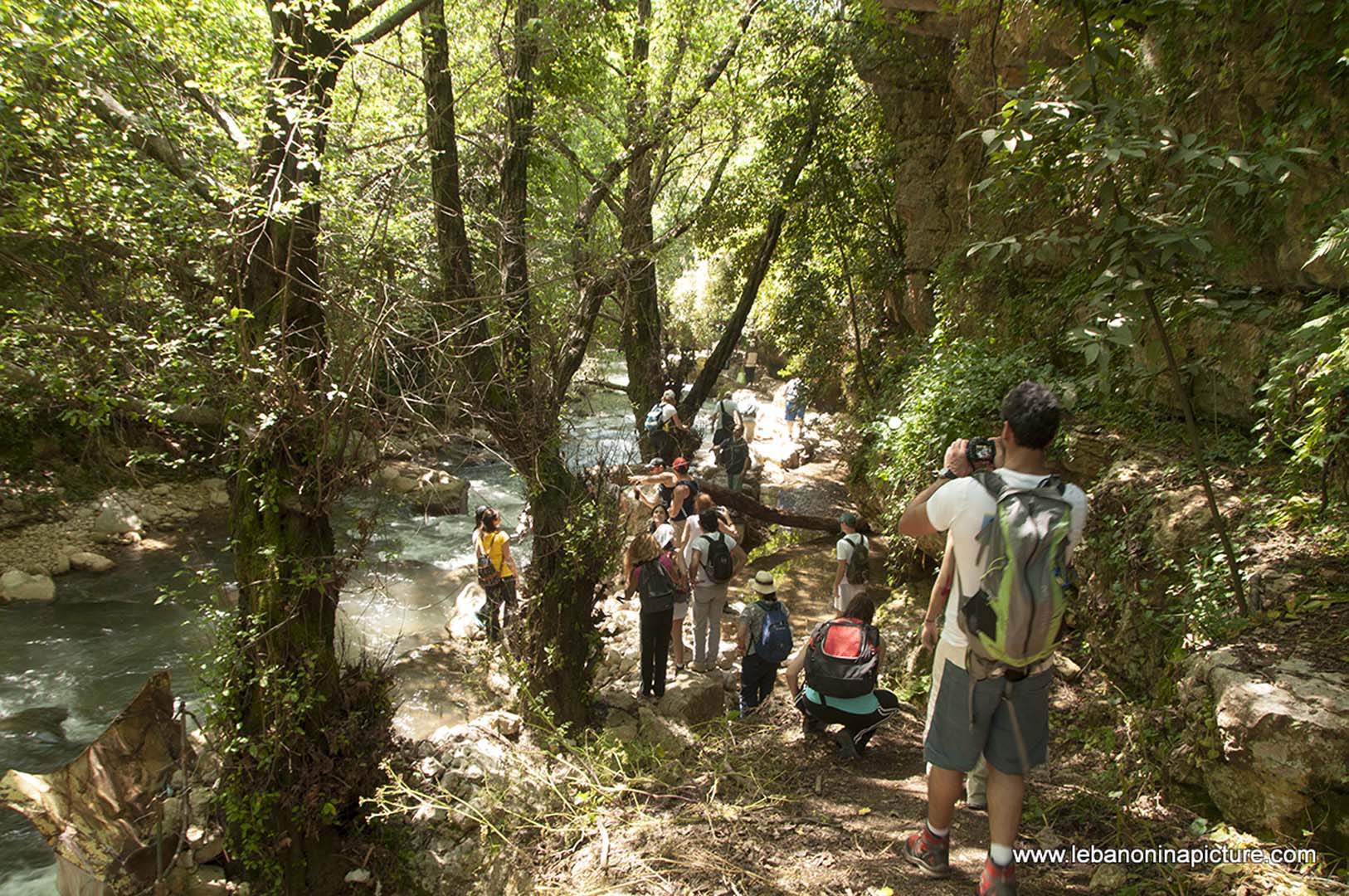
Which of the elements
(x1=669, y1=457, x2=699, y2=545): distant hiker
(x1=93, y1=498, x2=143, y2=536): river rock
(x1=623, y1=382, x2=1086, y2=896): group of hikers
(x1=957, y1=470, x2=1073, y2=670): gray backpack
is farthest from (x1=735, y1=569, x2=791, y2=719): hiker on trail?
(x1=93, y1=498, x2=143, y2=536): river rock

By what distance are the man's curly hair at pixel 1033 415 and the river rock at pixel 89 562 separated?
38.2ft

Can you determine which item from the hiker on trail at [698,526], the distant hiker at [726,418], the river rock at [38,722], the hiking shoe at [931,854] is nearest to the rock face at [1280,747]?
the hiking shoe at [931,854]

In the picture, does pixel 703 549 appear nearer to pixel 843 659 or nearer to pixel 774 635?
pixel 774 635

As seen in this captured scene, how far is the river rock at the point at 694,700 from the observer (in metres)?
6.01

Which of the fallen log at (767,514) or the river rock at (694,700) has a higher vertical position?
the fallen log at (767,514)

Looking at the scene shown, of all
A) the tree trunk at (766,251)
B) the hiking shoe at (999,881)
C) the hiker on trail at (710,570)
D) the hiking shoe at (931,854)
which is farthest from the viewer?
the tree trunk at (766,251)

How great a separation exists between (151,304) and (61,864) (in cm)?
332

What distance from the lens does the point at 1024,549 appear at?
251 cm

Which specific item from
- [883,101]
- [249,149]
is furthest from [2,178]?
[883,101]

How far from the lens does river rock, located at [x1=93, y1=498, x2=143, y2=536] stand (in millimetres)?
10891

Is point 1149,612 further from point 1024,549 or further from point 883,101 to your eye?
point 883,101

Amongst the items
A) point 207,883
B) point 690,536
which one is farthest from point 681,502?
point 207,883

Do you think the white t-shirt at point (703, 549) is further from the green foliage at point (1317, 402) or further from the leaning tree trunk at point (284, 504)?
the green foliage at point (1317, 402)

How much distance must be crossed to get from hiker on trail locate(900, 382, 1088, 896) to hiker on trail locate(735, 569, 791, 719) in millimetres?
2495
